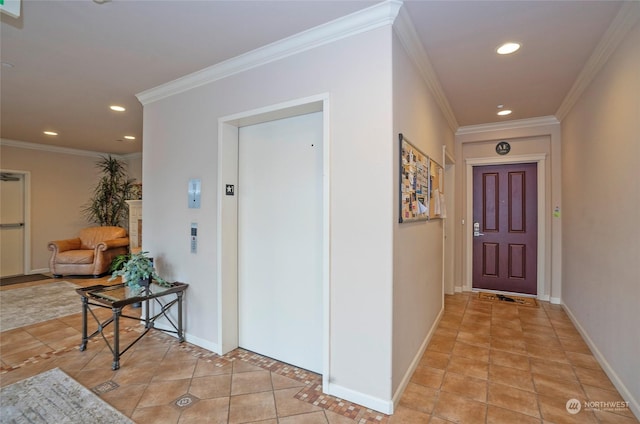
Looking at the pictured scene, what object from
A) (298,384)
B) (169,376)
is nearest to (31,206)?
(169,376)

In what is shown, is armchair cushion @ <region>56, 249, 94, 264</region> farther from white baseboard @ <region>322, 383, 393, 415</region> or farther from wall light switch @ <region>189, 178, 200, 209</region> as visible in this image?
white baseboard @ <region>322, 383, 393, 415</region>

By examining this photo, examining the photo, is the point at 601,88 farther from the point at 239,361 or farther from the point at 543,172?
the point at 239,361

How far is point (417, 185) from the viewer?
2.46 m

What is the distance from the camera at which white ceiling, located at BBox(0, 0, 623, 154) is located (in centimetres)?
191

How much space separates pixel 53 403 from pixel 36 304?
296 cm

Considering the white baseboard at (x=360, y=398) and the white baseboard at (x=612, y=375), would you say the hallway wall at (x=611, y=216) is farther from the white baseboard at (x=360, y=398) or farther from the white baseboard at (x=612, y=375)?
the white baseboard at (x=360, y=398)

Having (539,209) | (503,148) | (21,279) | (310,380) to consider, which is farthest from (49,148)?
(539,209)

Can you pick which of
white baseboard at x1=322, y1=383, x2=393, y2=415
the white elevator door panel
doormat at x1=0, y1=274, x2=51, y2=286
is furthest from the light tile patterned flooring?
doormat at x1=0, y1=274, x2=51, y2=286

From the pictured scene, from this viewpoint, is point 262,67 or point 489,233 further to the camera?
point 489,233

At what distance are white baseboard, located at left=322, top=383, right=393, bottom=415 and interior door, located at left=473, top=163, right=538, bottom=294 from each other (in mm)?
3566

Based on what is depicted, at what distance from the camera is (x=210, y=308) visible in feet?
9.11

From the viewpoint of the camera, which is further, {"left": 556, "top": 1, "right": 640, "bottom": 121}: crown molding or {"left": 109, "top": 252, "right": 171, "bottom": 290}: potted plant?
{"left": 109, "top": 252, "right": 171, "bottom": 290}: potted plant

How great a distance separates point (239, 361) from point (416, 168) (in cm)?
218

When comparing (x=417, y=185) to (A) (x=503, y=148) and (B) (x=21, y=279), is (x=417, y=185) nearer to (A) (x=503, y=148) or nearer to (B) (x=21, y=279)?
(A) (x=503, y=148)
